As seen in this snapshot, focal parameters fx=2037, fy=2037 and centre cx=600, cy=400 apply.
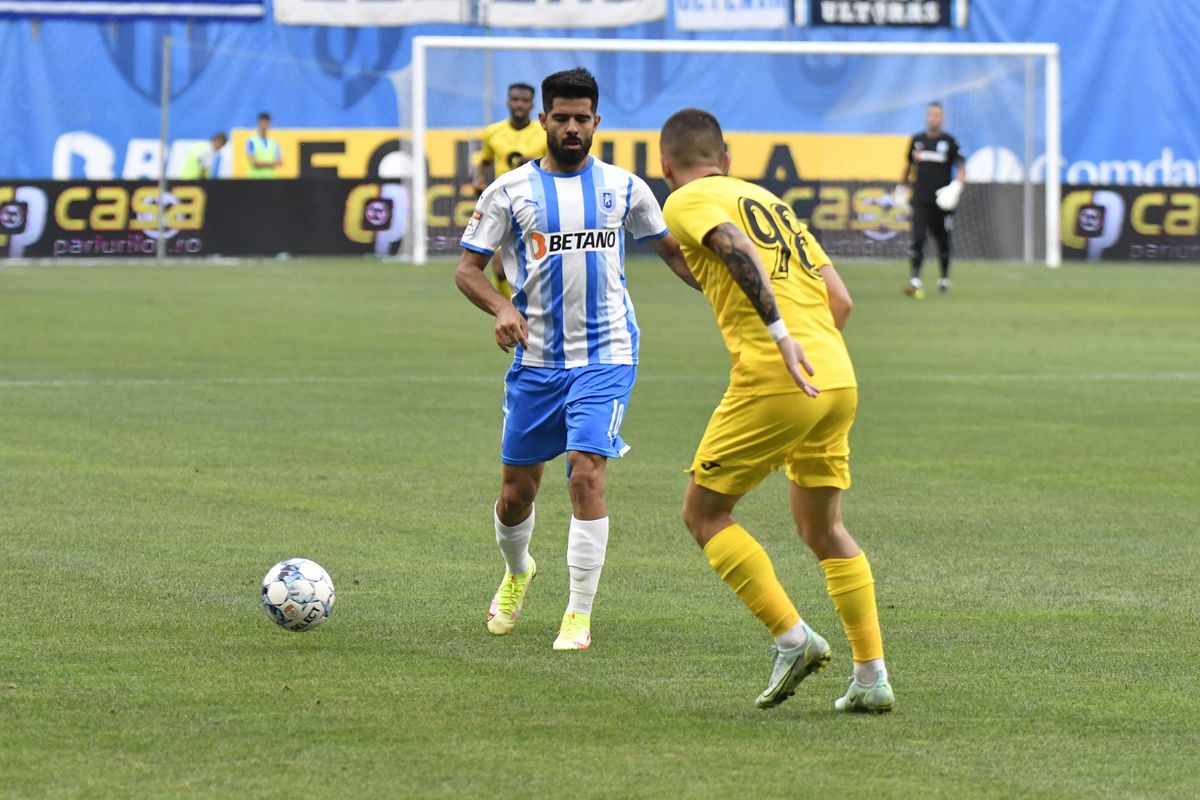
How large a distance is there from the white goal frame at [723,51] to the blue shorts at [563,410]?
21.9 metres

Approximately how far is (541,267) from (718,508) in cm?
151

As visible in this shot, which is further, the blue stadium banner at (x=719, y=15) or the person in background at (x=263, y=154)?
the blue stadium banner at (x=719, y=15)

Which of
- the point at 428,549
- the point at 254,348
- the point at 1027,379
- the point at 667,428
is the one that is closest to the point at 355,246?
the point at 254,348

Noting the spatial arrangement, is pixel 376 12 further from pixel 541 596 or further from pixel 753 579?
pixel 753 579

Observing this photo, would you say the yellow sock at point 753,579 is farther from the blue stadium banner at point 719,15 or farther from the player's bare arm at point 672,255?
the blue stadium banner at point 719,15

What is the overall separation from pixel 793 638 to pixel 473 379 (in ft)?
32.7

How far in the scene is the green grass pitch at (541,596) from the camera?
5.14m

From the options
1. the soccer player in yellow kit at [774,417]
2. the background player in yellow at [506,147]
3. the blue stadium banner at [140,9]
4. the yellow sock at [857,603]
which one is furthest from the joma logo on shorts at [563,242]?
the blue stadium banner at [140,9]

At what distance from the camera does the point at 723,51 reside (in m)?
33.1

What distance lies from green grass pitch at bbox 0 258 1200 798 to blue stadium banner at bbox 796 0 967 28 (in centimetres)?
1956

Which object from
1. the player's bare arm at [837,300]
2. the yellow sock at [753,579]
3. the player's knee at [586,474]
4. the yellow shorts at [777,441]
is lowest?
the yellow sock at [753,579]

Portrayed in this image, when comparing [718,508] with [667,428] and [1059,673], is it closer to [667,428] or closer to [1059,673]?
[1059,673]

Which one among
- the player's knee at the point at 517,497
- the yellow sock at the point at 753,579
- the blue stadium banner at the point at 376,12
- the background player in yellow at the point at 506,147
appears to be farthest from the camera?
the blue stadium banner at the point at 376,12

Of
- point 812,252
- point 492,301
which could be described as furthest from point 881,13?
point 812,252
